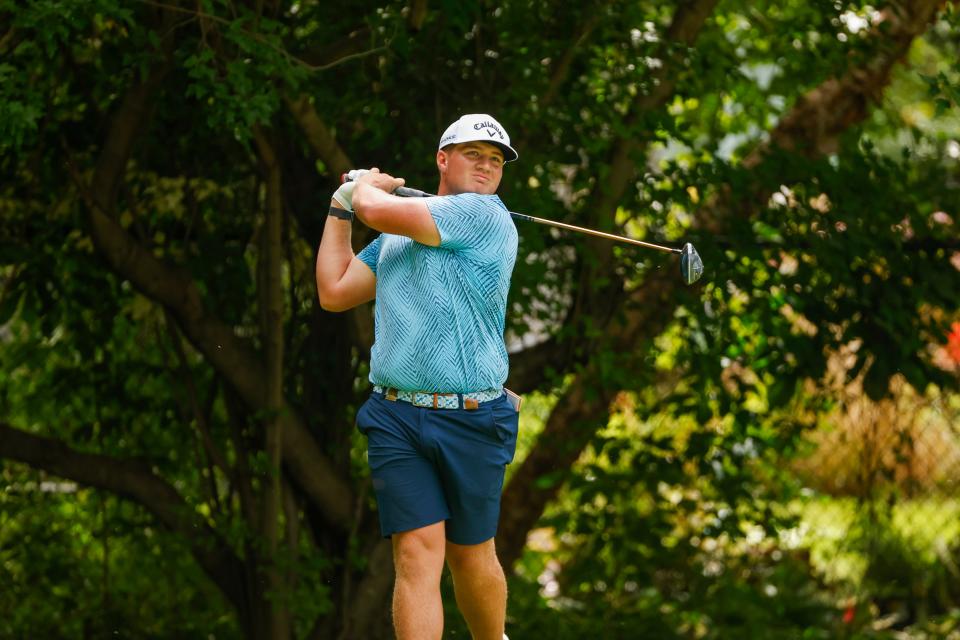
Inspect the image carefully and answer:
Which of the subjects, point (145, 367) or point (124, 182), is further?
point (145, 367)

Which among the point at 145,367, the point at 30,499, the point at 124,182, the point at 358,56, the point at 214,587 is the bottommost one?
the point at 214,587

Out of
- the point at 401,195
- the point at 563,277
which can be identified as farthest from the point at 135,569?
the point at 401,195

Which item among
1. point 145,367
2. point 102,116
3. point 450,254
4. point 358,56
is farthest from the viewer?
point 145,367

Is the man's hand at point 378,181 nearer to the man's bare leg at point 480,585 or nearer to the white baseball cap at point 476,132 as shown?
the white baseball cap at point 476,132

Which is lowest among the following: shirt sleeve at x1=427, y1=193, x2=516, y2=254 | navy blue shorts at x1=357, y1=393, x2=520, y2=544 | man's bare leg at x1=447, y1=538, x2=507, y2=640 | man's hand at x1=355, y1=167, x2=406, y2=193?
man's bare leg at x1=447, y1=538, x2=507, y2=640

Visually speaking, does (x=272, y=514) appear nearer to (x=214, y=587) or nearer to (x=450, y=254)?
(x=214, y=587)

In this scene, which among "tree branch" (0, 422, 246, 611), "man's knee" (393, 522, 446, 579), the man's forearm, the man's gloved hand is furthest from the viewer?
"tree branch" (0, 422, 246, 611)

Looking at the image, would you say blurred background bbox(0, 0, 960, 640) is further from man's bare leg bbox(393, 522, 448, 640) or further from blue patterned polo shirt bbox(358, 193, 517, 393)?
man's bare leg bbox(393, 522, 448, 640)

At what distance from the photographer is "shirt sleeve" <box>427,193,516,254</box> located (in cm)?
361

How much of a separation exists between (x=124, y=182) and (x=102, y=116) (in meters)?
0.29

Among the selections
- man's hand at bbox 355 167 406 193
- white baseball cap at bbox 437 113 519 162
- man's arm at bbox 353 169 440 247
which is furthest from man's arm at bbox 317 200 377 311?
white baseball cap at bbox 437 113 519 162

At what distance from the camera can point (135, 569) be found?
697 cm

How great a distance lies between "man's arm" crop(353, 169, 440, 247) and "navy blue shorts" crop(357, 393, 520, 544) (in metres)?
0.45

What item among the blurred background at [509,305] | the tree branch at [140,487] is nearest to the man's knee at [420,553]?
the blurred background at [509,305]
